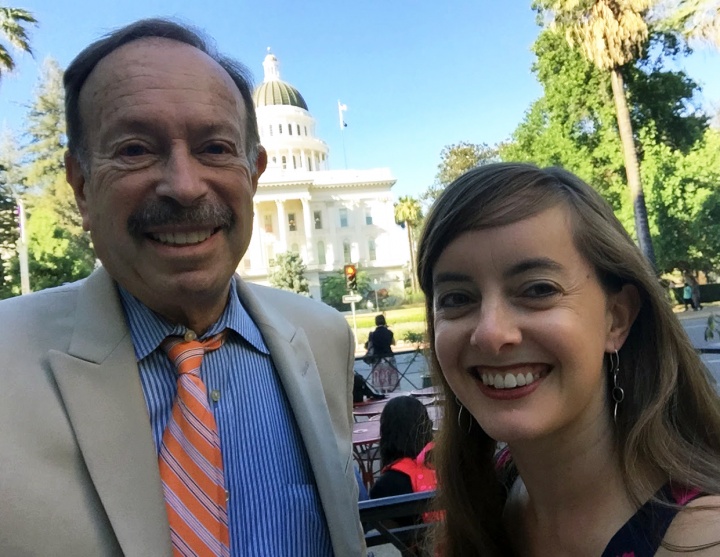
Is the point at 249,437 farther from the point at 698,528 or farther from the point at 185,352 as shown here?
the point at 698,528

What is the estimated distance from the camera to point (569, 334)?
1.37m

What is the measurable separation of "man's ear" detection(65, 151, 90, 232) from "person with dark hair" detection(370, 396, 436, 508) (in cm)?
245

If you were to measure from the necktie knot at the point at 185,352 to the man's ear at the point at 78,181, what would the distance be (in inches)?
15.8

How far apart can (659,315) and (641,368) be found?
15 cm

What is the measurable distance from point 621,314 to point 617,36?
15.4 meters

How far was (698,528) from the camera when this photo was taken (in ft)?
4.20

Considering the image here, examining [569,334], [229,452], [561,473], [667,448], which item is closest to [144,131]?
[229,452]

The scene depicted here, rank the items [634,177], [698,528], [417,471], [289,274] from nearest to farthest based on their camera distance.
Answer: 1. [698,528]
2. [417,471]
3. [634,177]
4. [289,274]

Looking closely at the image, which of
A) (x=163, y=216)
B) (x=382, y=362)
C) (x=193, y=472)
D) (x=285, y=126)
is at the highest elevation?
(x=285, y=126)

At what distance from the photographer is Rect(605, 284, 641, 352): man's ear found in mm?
1527

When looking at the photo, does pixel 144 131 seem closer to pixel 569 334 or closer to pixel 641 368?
pixel 569 334

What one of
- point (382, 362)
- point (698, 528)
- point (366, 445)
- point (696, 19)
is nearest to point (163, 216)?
point (698, 528)

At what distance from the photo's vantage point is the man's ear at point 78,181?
161cm

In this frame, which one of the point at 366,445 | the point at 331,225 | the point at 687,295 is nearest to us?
the point at 366,445
